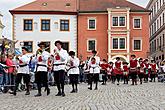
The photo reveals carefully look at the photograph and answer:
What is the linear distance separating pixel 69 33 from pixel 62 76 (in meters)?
44.7

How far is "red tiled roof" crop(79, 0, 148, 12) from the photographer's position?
6100 centimetres

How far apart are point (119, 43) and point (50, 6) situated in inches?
469

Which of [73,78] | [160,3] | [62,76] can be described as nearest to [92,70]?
[73,78]

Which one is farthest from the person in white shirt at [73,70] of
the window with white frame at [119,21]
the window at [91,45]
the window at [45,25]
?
the window at [91,45]

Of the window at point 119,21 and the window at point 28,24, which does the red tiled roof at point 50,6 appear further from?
the window at point 119,21

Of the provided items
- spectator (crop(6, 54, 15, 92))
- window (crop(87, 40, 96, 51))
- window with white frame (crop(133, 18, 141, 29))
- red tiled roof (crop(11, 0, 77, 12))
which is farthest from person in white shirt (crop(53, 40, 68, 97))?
window with white frame (crop(133, 18, 141, 29))

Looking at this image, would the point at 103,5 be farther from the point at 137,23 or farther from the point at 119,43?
the point at 119,43

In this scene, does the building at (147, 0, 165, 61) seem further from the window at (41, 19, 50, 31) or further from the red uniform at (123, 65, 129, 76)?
the red uniform at (123, 65, 129, 76)

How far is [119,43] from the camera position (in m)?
59.0

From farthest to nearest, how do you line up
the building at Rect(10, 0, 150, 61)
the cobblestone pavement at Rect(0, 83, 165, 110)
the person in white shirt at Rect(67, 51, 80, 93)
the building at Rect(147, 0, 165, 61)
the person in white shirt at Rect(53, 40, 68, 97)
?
the building at Rect(147, 0, 165, 61), the building at Rect(10, 0, 150, 61), the person in white shirt at Rect(67, 51, 80, 93), the person in white shirt at Rect(53, 40, 68, 97), the cobblestone pavement at Rect(0, 83, 165, 110)

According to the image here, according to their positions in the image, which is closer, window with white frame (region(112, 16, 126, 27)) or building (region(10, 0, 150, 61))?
building (region(10, 0, 150, 61))

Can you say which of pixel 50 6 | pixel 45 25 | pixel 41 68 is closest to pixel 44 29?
pixel 45 25

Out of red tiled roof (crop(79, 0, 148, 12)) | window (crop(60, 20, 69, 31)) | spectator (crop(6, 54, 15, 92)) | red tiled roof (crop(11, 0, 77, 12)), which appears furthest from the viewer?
red tiled roof (crop(79, 0, 148, 12))

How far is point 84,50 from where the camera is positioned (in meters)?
59.9
